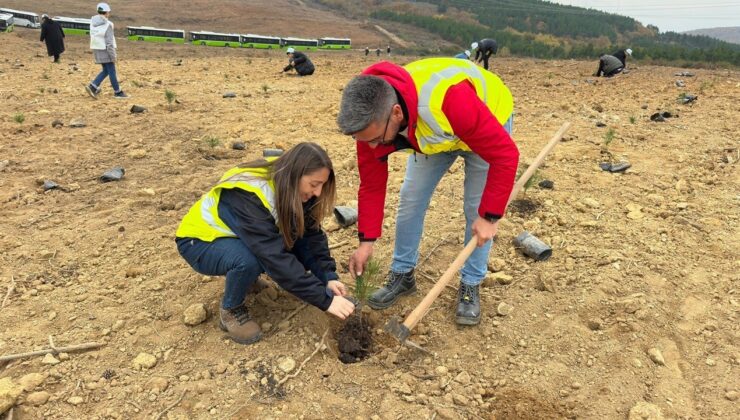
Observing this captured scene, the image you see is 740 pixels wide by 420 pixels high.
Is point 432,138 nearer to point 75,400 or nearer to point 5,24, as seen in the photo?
point 75,400

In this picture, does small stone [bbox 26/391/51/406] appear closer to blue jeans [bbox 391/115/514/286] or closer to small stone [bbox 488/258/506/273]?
blue jeans [bbox 391/115/514/286]

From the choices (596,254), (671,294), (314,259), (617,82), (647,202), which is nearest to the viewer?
(314,259)

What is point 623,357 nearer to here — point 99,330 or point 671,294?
point 671,294

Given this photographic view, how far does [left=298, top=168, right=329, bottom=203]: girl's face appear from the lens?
2328 millimetres

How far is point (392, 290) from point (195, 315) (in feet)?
3.73

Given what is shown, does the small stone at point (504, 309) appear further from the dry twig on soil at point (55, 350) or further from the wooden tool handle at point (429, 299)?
the dry twig on soil at point (55, 350)

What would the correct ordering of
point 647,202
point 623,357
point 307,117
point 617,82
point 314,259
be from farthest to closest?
point 617,82 → point 307,117 → point 647,202 → point 314,259 → point 623,357

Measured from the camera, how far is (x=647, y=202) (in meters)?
4.30

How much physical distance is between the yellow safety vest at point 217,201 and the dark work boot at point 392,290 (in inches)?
36.3

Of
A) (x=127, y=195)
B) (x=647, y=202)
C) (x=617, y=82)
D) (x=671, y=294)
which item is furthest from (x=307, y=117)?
(x=617, y=82)

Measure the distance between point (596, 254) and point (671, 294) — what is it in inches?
21.3

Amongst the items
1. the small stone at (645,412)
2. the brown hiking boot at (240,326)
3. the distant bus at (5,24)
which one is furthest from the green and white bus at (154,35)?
the small stone at (645,412)

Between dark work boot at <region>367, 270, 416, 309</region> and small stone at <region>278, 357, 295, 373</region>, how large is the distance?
677 millimetres

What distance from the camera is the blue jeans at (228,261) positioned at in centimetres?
244
